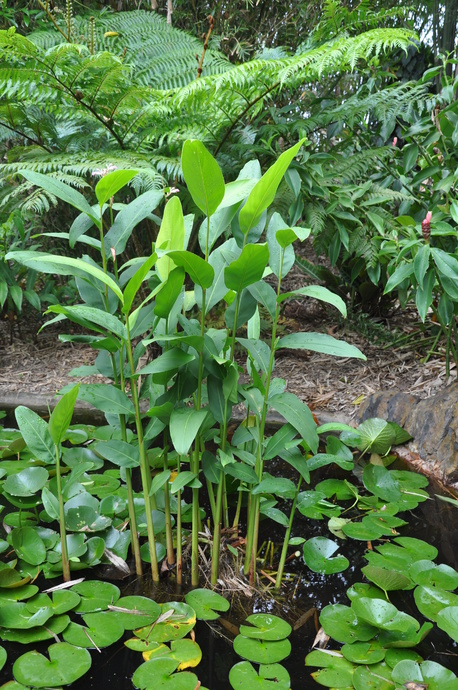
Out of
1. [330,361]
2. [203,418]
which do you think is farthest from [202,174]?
[330,361]

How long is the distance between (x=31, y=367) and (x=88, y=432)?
2.42ft

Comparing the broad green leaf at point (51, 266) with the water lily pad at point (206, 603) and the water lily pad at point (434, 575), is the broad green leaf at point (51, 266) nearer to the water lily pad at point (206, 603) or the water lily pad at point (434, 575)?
the water lily pad at point (206, 603)

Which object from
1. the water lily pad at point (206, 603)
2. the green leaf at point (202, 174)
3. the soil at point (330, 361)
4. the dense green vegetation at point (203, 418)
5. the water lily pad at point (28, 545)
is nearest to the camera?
the green leaf at point (202, 174)

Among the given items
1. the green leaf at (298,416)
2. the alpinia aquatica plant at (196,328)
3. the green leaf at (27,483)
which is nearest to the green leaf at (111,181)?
the alpinia aquatica plant at (196,328)

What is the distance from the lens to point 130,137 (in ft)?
7.46

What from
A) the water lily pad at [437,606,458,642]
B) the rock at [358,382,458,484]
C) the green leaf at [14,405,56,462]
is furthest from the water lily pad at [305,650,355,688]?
the rock at [358,382,458,484]

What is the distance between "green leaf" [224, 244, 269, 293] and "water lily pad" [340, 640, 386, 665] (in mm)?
638

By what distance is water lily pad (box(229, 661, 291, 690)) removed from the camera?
87cm

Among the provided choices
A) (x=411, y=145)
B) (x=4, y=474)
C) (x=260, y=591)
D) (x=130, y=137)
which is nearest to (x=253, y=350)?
(x=260, y=591)

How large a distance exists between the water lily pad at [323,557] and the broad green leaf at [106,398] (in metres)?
0.50

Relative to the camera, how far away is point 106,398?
3.50ft

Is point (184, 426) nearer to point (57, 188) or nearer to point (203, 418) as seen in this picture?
point (203, 418)

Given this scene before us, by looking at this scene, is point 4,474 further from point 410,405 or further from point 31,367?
point 410,405

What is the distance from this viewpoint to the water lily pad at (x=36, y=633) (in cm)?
96
